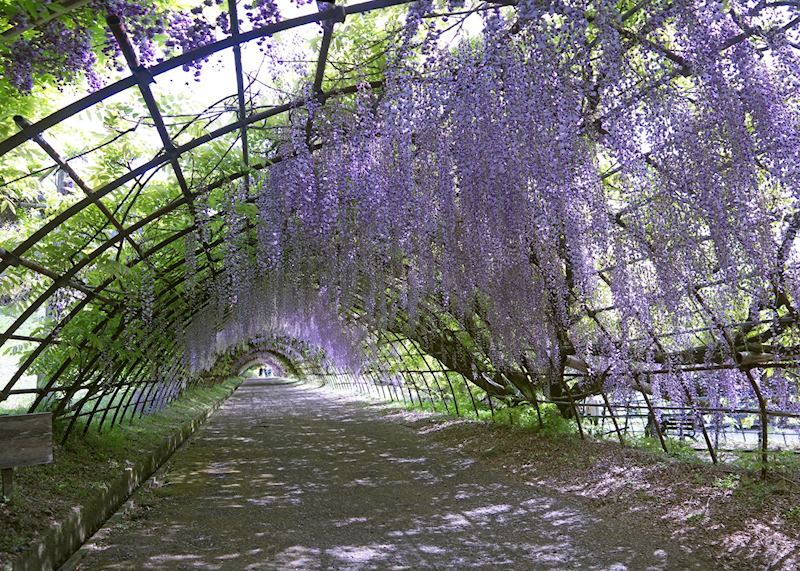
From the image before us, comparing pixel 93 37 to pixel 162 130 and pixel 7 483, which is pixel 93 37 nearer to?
pixel 162 130

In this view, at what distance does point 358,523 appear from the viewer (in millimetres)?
6082

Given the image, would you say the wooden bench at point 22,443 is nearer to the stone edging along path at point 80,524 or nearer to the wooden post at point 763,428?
the stone edging along path at point 80,524

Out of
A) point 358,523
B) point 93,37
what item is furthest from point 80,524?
point 93,37

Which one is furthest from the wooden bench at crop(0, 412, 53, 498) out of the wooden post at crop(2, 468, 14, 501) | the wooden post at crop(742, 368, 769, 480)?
the wooden post at crop(742, 368, 769, 480)

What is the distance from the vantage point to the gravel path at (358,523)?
4.82 m

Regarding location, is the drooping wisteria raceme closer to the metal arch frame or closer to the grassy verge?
the metal arch frame

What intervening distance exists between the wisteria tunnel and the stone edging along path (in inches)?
2.1

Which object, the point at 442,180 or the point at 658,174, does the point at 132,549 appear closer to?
→ the point at 442,180

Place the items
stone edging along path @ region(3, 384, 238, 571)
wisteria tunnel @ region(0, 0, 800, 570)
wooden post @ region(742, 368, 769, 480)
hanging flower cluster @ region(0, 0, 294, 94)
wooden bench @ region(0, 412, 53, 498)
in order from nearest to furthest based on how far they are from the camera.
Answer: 1. hanging flower cluster @ region(0, 0, 294, 94)
2. wisteria tunnel @ region(0, 0, 800, 570)
3. stone edging along path @ region(3, 384, 238, 571)
4. wooden bench @ region(0, 412, 53, 498)
5. wooden post @ region(742, 368, 769, 480)

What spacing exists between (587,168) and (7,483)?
5.77 m

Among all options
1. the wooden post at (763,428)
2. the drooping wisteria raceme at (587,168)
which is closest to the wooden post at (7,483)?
the drooping wisteria raceme at (587,168)

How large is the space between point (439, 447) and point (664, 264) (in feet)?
24.2

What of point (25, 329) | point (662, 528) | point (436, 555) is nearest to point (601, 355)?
point (662, 528)

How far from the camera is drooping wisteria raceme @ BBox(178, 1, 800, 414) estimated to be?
3.49m
